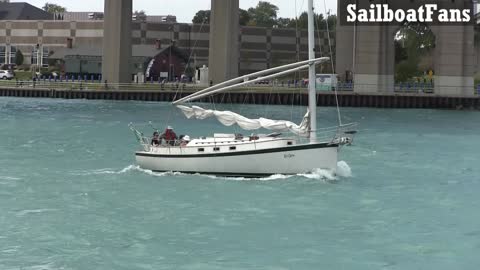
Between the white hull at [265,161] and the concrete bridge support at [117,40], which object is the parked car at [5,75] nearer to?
the concrete bridge support at [117,40]

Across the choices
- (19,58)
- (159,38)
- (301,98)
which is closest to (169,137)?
(301,98)

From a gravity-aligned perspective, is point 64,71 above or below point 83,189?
above

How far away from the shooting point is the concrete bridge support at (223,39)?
373 ft

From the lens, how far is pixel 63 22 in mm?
180750

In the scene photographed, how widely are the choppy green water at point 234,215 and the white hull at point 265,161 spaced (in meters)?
0.50

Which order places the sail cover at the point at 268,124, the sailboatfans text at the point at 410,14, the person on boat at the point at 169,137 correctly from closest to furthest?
the sail cover at the point at 268,124 < the person on boat at the point at 169,137 < the sailboatfans text at the point at 410,14

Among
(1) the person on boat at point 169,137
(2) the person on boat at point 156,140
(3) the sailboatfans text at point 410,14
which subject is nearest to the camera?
(1) the person on boat at point 169,137

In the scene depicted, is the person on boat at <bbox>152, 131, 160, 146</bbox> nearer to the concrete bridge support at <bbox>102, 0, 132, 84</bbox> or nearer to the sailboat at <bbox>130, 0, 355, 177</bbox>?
the sailboat at <bbox>130, 0, 355, 177</bbox>

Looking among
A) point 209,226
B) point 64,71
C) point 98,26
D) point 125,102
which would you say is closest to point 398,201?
point 209,226

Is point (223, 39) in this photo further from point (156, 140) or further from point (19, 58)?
point (19, 58)

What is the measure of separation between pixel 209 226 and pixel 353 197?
7.94 metres

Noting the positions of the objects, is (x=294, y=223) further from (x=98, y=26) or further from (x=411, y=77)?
(x=98, y=26)

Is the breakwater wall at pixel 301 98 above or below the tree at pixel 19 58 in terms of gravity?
below

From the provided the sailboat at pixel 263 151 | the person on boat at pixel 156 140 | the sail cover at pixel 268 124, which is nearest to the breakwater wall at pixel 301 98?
the person on boat at pixel 156 140
